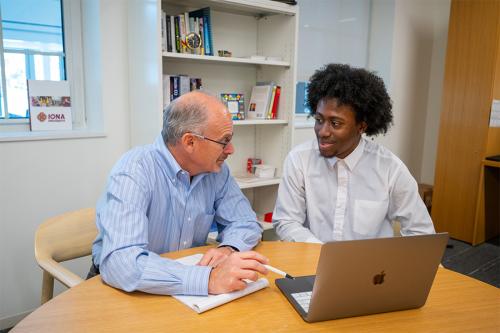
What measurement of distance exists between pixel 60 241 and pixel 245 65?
1.87 m

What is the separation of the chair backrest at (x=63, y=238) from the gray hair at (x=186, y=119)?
64 centimetres

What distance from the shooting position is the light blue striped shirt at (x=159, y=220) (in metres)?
1.08

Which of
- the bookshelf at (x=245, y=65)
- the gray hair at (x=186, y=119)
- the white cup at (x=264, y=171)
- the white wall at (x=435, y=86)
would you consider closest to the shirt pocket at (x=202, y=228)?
the gray hair at (x=186, y=119)

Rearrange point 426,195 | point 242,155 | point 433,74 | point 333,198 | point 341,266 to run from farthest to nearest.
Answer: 1. point 433,74
2. point 426,195
3. point 242,155
4. point 333,198
5. point 341,266

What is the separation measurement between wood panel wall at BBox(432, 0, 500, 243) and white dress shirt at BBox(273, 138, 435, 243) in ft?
7.42

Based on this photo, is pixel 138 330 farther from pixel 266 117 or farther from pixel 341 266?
pixel 266 117

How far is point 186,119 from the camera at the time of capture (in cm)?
140

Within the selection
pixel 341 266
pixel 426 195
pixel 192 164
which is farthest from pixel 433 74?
pixel 341 266

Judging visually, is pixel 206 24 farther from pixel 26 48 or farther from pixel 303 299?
pixel 303 299

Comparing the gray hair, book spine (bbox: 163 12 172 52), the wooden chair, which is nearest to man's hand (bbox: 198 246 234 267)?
the gray hair

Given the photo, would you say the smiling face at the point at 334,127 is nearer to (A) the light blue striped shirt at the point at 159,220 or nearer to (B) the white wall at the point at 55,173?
(A) the light blue striped shirt at the point at 159,220

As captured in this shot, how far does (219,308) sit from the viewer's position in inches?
40.4

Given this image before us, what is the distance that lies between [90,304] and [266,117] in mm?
2042

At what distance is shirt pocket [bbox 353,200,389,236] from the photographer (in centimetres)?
176
